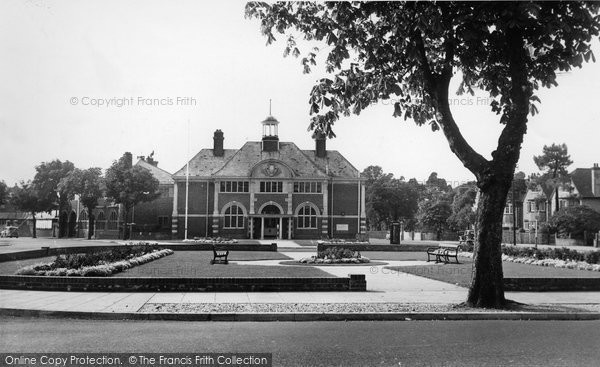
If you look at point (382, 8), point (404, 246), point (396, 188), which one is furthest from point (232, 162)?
point (382, 8)

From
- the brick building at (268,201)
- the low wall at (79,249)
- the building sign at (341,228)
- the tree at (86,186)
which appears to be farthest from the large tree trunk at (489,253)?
the tree at (86,186)

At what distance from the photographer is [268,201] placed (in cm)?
6600

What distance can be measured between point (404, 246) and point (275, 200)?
88.9ft

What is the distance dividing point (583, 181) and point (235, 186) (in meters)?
47.7

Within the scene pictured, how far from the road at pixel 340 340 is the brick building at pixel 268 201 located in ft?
179

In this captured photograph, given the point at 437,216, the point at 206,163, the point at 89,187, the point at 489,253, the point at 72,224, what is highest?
the point at 206,163

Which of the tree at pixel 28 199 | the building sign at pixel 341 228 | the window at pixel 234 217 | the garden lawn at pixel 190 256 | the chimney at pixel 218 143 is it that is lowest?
the garden lawn at pixel 190 256

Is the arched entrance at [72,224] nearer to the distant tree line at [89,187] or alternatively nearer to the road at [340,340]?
the distant tree line at [89,187]

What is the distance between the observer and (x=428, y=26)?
11430 mm

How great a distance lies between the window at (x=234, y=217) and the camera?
2586 inches

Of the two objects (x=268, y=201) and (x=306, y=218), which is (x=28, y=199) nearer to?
(x=268, y=201)

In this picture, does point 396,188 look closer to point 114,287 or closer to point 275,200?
point 275,200

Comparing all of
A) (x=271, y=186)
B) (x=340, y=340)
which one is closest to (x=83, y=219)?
(x=271, y=186)

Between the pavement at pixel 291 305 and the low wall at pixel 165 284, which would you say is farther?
the low wall at pixel 165 284
